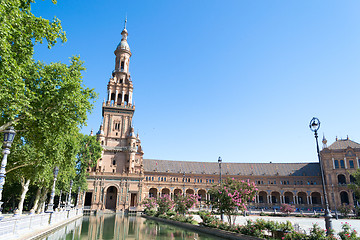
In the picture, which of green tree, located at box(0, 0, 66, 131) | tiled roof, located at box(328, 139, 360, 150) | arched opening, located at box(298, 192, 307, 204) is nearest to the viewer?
green tree, located at box(0, 0, 66, 131)

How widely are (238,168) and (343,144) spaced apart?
105 feet

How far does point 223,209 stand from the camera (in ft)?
67.9

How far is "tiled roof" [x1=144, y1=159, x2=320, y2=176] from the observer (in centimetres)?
7706

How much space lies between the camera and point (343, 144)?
236ft

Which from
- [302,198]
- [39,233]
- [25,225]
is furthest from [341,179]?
[25,225]

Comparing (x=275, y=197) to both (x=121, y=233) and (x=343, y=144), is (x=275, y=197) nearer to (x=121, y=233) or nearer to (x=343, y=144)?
(x=343, y=144)

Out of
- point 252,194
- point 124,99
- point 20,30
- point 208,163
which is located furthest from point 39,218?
point 208,163

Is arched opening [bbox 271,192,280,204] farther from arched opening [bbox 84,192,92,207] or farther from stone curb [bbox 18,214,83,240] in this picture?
stone curb [bbox 18,214,83,240]

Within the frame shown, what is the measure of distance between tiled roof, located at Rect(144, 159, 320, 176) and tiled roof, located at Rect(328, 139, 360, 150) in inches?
352

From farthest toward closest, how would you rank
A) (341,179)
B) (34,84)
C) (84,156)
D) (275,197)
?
(275,197) < (341,179) < (84,156) < (34,84)

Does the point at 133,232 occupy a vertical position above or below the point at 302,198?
below

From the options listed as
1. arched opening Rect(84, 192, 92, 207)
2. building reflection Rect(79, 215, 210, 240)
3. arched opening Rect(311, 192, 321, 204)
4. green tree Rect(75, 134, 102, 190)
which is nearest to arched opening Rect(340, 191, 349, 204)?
arched opening Rect(311, 192, 321, 204)

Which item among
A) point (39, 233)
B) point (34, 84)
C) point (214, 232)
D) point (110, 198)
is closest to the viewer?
point (34, 84)

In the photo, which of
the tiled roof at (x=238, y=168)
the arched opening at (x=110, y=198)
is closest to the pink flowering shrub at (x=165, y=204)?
the arched opening at (x=110, y=198)
